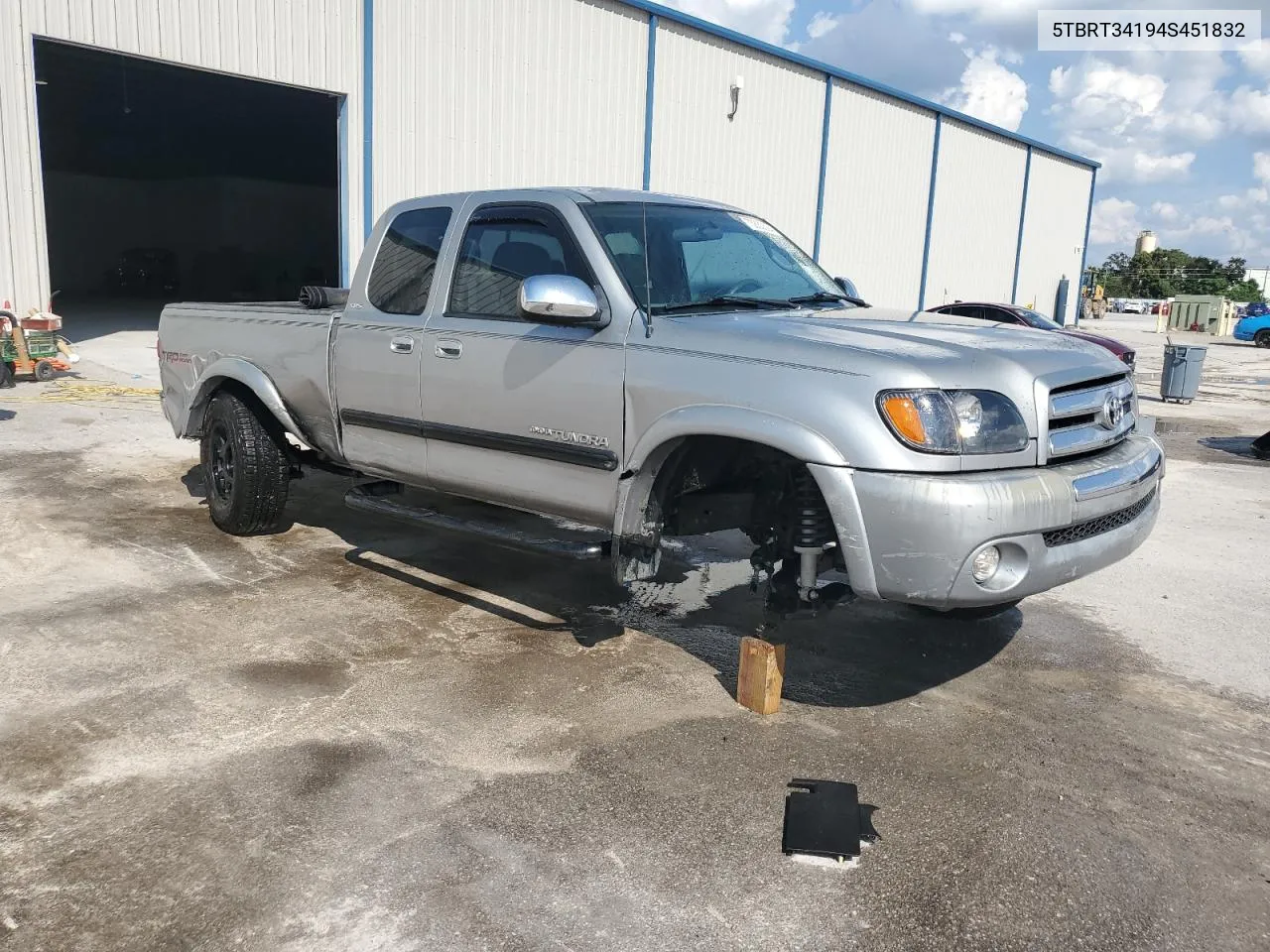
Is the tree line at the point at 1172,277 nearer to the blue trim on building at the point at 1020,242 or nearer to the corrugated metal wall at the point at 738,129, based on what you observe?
the blue trim on building at the point at 1020,242

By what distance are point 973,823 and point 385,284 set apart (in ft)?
12.3

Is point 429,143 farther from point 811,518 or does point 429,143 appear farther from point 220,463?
point 811,518

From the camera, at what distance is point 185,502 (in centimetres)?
706

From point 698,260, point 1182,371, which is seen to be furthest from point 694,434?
point 1182,371

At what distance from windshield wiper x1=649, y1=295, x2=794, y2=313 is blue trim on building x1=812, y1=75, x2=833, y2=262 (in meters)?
19.3

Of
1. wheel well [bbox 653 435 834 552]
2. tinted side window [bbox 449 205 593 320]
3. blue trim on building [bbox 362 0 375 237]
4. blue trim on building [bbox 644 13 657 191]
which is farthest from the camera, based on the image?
blue trim on building [bbox 644 13 657 191]

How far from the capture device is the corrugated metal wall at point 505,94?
49.3 ft

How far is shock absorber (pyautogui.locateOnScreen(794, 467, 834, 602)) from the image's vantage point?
3.69 meters

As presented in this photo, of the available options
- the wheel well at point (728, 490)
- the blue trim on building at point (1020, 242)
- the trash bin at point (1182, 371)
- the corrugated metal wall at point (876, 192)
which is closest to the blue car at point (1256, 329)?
the blue trim on building at point (1020, 242)

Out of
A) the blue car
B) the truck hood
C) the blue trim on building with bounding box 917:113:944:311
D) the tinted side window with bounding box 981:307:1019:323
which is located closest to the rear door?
the truck hood

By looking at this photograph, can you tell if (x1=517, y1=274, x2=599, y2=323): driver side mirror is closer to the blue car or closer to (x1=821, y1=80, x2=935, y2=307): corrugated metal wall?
(x1=821, y1=80, x2=935, y2=307): corrugated metal wall

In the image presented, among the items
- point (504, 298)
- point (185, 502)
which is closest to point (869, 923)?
point (504, 298)

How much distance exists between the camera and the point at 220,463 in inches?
246

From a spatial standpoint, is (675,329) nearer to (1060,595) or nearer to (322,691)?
(322,691)
